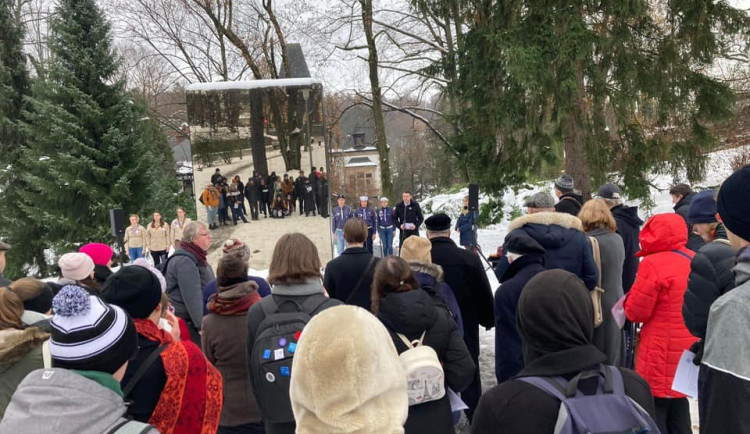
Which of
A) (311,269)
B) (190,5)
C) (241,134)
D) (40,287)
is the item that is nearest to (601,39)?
(241,134)

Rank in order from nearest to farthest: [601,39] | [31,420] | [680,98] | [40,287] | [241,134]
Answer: [31,420]
[40,287]
[241,134]
[601,39]
[680,98]

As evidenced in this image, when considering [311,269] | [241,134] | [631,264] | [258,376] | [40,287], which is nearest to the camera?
[258,376]

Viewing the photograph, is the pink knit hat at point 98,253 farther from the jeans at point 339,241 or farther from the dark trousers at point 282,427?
the jeans at point 339,241

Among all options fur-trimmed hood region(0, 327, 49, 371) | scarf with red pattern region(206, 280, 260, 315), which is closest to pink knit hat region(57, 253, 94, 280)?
scarf with red pattern region(206, 280, 260, 315)

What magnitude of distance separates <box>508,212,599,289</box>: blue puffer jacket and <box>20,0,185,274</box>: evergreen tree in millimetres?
15657

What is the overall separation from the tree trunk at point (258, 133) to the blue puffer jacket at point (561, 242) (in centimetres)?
601

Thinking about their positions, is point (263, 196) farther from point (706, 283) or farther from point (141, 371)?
point (706, 283)

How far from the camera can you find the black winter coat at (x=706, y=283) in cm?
257

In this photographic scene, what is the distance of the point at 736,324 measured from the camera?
178 centimetres

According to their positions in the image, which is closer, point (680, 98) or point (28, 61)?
point (680, 98)

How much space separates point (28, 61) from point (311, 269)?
22.0 m

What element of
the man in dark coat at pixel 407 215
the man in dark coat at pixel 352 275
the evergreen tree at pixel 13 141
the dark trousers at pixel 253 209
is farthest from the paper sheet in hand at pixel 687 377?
the evergreen tree at pixel 13 141

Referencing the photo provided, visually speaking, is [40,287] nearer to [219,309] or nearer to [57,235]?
[219,309]

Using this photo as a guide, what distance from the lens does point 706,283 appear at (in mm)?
2607
